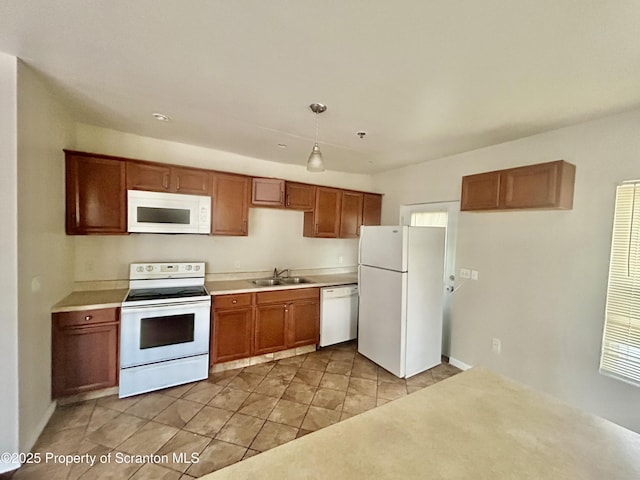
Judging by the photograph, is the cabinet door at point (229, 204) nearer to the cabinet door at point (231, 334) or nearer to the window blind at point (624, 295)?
the cabinet door at point (231, 334)

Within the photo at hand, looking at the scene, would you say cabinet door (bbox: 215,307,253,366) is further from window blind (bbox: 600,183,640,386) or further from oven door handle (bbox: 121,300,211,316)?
window blind (bbox: 600,183,640,386)

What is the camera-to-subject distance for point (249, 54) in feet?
5.28

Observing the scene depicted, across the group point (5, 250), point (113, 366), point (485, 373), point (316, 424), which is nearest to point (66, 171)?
point (5, 250)

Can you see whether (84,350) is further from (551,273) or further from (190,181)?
(551,273)

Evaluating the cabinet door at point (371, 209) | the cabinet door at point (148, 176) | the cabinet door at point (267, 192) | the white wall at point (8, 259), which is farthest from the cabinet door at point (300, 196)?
the white wall at point (8, 259)

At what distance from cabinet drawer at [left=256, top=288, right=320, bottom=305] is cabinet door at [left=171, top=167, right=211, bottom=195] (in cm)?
138

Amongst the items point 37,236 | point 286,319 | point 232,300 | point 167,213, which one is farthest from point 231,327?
point 37,236

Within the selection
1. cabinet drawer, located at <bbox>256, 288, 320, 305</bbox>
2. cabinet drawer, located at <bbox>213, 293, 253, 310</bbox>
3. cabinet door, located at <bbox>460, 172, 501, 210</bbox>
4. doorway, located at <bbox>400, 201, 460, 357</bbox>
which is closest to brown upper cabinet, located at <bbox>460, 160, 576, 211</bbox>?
cabinet door, located at <bbox>460, 172, 501, 210</bbox>

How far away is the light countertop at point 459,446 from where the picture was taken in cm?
76

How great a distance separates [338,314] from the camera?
3832mm

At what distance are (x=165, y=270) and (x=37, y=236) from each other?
120cm

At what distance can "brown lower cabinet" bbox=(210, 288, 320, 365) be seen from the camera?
10.1ft

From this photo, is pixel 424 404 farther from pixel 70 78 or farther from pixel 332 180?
pixel 332 180

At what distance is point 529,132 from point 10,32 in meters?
3.89
